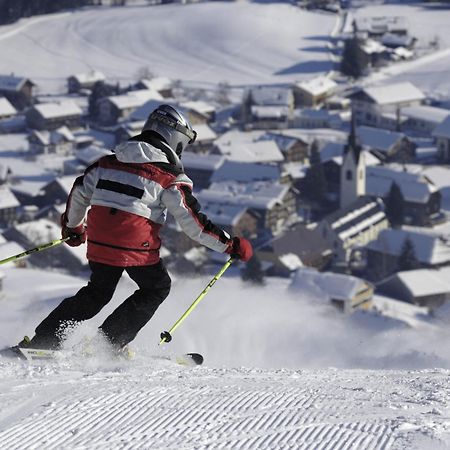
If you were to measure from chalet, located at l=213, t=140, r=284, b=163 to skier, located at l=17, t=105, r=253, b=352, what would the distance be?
1002 inches

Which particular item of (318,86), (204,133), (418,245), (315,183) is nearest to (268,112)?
(204,133)

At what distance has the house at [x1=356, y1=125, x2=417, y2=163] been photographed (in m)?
30.3

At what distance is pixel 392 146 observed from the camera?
30.3 metres

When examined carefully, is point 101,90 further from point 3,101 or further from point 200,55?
point 200,55

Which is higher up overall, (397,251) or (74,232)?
(74,232)

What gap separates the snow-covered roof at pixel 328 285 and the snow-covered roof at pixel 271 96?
1878 cm

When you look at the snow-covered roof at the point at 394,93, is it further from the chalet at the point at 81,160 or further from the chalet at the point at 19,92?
the chalet at the point at 19,92

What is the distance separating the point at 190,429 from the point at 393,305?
50.9 ft

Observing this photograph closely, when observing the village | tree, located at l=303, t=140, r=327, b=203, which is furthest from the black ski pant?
tree, located at l=303, t=140, r=327, b=203

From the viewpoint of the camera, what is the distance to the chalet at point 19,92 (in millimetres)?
38594

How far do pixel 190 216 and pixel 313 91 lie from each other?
1397 inches

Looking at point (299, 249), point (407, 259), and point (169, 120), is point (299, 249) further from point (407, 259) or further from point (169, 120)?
point (169, 120)

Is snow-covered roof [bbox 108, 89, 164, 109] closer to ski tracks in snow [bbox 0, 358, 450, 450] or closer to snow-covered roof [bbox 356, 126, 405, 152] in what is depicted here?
snow-covered roof [bbox 356, 126, 405, 152]

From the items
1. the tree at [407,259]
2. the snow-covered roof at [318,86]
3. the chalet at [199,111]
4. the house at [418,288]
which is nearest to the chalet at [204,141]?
the chalet at [199,111]
